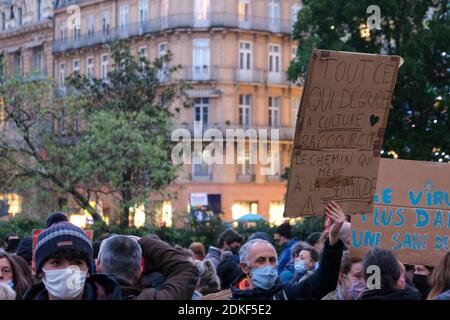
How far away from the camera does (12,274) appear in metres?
7.96

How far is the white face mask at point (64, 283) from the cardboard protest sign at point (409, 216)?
11.9 feet

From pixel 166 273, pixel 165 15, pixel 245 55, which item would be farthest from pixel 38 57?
pixel 166 273

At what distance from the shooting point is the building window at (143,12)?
55469 mm

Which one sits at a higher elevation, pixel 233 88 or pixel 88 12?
pixel 88 12

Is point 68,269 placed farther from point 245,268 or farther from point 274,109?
point 274,109

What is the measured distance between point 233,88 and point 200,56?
91.7 inches

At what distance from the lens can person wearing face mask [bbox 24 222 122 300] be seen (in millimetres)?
5445

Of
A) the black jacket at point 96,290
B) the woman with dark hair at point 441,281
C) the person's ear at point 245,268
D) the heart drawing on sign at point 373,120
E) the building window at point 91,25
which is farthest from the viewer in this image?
the building window at point 91,25

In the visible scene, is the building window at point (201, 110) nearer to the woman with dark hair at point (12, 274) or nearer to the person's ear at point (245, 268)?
the woman with dark hair at point (12, 274)

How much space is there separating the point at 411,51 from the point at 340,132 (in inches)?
1011

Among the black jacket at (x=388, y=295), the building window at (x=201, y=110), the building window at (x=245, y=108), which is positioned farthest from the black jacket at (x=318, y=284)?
the building window at (x=245, y=108)

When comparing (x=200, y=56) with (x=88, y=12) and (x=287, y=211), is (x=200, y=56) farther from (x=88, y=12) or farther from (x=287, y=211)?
(x=287, y=211)
